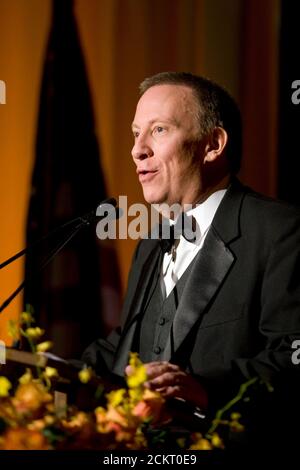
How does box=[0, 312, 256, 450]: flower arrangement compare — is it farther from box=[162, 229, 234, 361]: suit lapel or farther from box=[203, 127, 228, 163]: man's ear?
box=[203, 127, 228, 163]: man's ear

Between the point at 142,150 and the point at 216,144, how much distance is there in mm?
236

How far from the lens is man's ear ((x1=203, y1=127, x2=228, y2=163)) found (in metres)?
2.16

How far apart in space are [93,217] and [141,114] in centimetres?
50

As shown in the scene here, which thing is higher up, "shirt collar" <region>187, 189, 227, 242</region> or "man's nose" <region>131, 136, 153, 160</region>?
"man's nose" <region>131, 136, 153, 160</region>

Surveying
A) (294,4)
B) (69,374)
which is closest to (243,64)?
(294,4)

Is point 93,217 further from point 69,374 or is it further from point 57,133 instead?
point 57,133

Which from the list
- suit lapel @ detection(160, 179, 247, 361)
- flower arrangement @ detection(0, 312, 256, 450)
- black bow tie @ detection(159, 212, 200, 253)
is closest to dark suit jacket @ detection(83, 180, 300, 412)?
suit lapel @ detection(160, 179, 247, 361)

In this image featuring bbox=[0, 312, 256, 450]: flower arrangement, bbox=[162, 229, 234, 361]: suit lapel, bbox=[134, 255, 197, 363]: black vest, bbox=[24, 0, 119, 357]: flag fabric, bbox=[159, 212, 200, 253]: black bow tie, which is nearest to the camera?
bbox=[0, 312, 256, 450]: flower arrangement

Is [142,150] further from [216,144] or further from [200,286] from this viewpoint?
[200,286]

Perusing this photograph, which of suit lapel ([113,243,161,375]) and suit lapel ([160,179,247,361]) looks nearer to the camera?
suit lapel ([160,179,247,361])

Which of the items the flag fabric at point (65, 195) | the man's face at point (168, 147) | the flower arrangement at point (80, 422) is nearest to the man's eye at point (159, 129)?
the man's face at point (168, 147)

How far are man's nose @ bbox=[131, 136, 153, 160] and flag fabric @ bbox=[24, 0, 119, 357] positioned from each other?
96cm

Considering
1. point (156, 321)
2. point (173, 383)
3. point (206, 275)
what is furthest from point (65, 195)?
point (173, 383)

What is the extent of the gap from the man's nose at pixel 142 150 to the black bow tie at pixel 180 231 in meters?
0.21
